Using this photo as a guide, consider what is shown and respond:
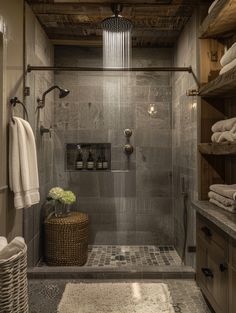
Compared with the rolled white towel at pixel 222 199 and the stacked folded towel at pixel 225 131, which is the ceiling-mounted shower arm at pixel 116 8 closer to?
the stacked folded towel at pixel 225 131

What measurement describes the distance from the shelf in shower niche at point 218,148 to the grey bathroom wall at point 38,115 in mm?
1563

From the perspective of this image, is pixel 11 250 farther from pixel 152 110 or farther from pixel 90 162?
pixel 152 110

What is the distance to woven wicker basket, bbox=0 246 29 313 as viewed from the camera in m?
1.36

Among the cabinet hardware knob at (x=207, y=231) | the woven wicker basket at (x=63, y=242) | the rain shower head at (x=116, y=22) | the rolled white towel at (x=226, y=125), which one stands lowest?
the woven wicker basket at (x=63, y=242)

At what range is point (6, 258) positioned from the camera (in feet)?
4.75

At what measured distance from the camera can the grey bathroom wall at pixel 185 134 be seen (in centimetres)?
267

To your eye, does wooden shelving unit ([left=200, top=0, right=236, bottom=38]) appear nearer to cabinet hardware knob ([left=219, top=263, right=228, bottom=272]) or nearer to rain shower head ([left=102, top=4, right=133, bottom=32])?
rain shower head ([left=102, top=4, right=133, bottom=32])

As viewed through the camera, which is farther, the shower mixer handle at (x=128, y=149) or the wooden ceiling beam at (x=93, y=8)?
the shower mixer handle at (x=128, y=149)

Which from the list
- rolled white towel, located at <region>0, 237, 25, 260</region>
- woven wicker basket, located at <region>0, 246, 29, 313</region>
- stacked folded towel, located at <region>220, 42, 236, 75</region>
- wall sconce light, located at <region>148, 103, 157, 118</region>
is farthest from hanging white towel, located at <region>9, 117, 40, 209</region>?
wall sconce light, located at <region>148, 103, 157, 118</region>

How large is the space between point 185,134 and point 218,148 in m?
1.02

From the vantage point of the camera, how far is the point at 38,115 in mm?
3018

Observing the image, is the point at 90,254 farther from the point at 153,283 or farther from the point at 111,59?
the point at 111,59

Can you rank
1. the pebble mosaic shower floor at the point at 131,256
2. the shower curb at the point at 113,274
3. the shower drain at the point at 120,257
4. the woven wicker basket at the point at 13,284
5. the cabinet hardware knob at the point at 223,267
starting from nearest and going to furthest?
1. the woven wicker basket at the point at 13,284
2. the cabinet hardware knob at the point at 223,267
3. the shower curb at the point at 113,274
4. the pebble mosaic shower floor at the point at 131,256
5. the shower drain at the point at 120,257

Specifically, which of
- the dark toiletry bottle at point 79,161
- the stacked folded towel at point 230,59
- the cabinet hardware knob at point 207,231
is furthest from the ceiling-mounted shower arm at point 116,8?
the cabinet hardware knob at point 207,231
